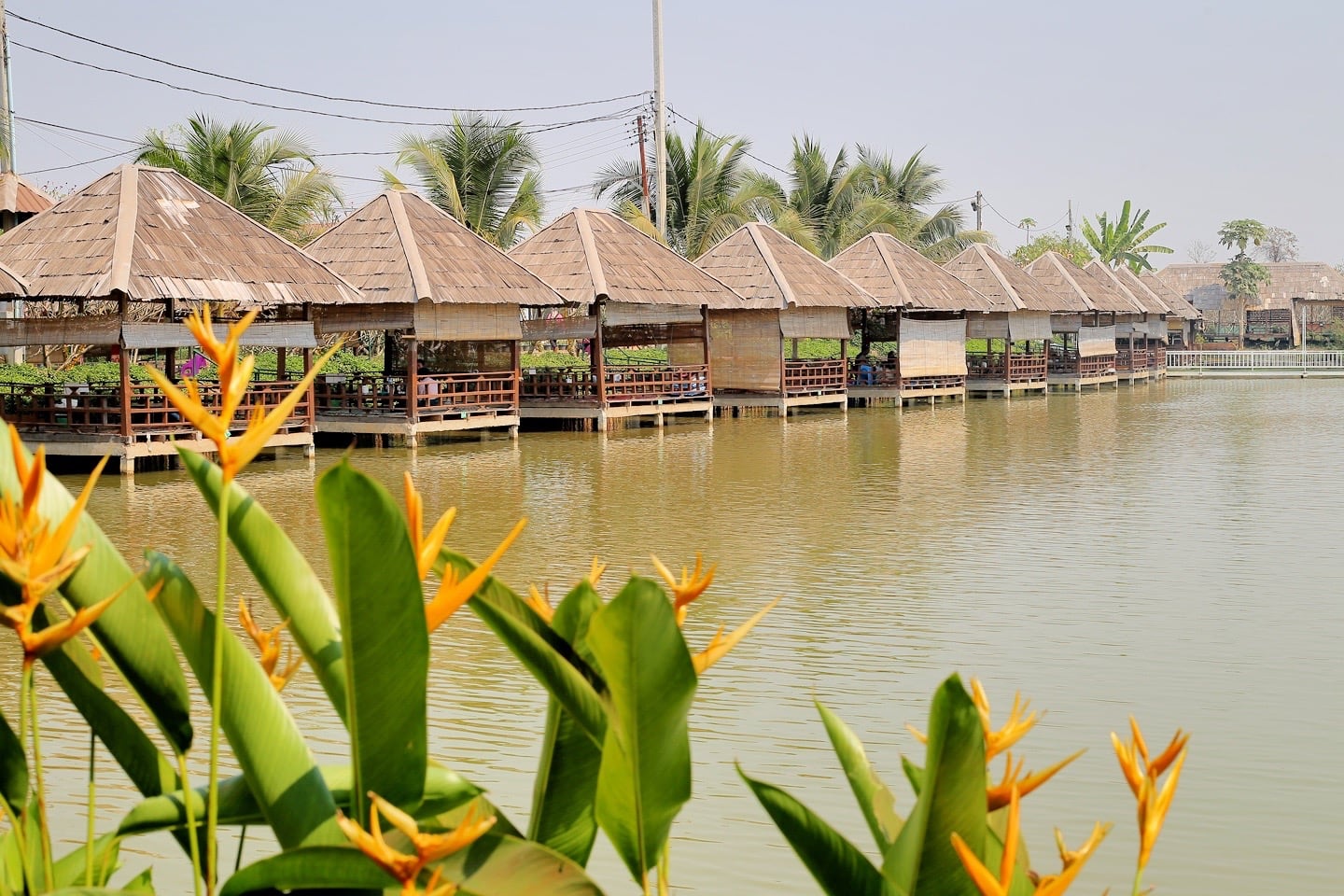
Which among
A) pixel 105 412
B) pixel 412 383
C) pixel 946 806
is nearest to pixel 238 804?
pixel 946 806

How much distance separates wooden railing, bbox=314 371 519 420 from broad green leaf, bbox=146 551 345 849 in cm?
1574

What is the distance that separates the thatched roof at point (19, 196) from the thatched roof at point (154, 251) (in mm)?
5251

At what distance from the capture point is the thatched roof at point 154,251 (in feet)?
45.8

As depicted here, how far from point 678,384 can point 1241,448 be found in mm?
7696

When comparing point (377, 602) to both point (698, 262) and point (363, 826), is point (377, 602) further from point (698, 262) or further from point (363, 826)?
point (698, 262)

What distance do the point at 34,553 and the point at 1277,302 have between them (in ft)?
173

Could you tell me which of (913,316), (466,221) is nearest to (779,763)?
(466,221)

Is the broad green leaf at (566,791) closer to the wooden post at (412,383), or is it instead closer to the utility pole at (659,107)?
the wooden post at (412,383)

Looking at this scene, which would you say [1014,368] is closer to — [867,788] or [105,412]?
[105,412]

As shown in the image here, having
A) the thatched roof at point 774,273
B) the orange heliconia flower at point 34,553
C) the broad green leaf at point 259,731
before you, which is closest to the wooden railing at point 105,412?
the thatched roof at point 774,273

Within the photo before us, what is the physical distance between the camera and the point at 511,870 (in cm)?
167

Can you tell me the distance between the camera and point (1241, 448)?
704 inches

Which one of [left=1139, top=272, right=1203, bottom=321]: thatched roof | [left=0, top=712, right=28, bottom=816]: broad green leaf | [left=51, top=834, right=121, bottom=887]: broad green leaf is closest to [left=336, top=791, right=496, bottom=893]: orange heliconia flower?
[left=0, top=712, right=28, bottom=816]: broad green leaf

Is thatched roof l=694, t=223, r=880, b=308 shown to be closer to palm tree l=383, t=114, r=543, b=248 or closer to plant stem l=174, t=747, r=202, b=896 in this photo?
palm tree l=383, t=114, r=543, b=248
